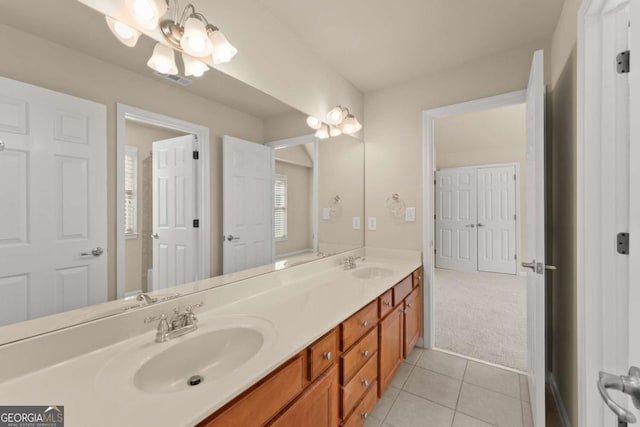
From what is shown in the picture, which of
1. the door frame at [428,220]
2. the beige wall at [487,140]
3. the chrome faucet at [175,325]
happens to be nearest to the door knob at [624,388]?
the chrome faucet at [175,325]

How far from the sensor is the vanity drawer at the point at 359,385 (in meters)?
1.30

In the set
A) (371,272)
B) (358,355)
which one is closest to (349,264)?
(371,272)

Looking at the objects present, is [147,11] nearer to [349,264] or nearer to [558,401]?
[349,264]

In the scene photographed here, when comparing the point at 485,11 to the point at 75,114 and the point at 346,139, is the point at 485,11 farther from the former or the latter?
the point at 75,114

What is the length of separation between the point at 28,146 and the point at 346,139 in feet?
6.95

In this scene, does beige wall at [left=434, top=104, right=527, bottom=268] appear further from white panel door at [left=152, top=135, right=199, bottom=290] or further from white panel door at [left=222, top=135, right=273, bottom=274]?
white panel door at [left=152, top=135, right=199, bottom=290]

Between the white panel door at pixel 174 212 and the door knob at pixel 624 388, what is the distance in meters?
1.42

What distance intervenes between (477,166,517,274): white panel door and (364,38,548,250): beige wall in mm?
3341

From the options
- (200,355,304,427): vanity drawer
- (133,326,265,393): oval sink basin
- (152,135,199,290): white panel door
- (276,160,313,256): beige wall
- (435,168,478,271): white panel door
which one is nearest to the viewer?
(200,355,304,427): vanity drawer

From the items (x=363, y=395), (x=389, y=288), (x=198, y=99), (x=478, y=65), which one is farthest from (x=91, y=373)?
(x=478, y=65)

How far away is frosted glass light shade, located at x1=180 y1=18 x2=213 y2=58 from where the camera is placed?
118 cm

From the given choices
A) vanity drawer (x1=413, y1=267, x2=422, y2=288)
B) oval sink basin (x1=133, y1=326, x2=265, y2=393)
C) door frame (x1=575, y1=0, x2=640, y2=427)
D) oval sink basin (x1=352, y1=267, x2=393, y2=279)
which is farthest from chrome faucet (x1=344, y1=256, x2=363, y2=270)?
door frame (x1=575, y1=0, x2=640, y2=427)

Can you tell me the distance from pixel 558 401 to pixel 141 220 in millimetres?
2610

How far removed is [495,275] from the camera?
16.1ft
